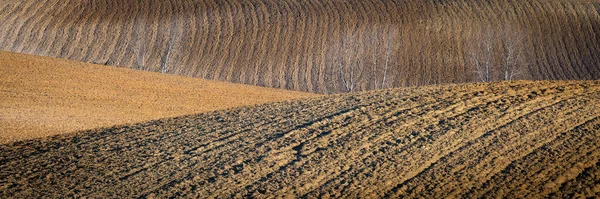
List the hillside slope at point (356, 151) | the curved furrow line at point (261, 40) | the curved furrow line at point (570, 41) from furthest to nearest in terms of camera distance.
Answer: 1. the curved furrow line at point (570, 41)
2. the curved furrow line at point (261, 40)
3. the hillside slope at point (356, 151)

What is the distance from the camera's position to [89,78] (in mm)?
27031

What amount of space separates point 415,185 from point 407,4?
39283 millimetres

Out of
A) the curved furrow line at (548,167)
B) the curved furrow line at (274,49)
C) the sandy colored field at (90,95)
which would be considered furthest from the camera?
the curved furrow line at (274,49)

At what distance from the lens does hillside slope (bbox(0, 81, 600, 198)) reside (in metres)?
9.00

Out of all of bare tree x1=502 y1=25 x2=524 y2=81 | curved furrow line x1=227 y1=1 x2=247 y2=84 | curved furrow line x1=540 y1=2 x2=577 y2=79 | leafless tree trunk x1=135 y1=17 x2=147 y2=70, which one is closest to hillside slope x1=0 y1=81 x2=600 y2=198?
curved furrow line x1=227 y1=1 x2=247 y2=84

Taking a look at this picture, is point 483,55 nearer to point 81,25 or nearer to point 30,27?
point 81,25

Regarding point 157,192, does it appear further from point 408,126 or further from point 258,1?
point 258,1

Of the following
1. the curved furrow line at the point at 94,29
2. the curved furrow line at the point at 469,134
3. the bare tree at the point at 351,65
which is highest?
the curved furrow line at the point at 94,29

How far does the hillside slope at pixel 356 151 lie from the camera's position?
9.00 meters

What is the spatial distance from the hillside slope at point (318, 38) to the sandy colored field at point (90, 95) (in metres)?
7.96

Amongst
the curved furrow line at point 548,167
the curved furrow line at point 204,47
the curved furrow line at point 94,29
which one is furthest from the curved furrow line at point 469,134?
the curved furrow line at point 94,29

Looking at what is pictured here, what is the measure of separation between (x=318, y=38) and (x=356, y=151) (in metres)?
31.4

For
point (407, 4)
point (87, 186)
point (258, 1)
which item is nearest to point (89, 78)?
point (87, 186)

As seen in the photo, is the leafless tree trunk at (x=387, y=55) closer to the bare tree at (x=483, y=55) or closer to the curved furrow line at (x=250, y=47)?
the bare tree at (x=483, y=55)
